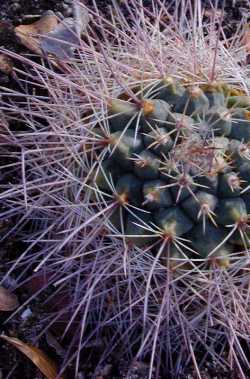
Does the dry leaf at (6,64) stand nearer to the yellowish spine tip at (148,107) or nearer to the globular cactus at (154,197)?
the globular cactus at (154,197)

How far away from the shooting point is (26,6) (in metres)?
1.79

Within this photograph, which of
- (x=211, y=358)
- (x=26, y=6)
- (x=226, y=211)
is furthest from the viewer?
(x=26, y=6)

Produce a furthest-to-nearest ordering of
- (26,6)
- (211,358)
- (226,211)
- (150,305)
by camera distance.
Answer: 1. (26,6)
2. (211,358)
3. (150,305)
4. (226,211)

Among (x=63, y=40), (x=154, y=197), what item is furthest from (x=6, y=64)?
(x=154, y=197)

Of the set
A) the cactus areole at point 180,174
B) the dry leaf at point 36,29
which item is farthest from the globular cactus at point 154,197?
the dry leaf at point 36,29

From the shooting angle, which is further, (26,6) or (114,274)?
(26,6)

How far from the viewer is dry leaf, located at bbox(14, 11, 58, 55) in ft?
5.42

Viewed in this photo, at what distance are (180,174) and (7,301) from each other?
54 centimetres

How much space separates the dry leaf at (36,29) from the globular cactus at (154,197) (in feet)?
0.98

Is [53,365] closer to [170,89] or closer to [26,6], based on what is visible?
[170,89]

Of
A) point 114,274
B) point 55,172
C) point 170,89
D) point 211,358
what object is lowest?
point 211,358

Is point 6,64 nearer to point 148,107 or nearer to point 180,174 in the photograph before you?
point 148,107

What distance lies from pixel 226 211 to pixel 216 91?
0.85ft

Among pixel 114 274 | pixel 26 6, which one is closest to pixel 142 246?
pixel 114 274
